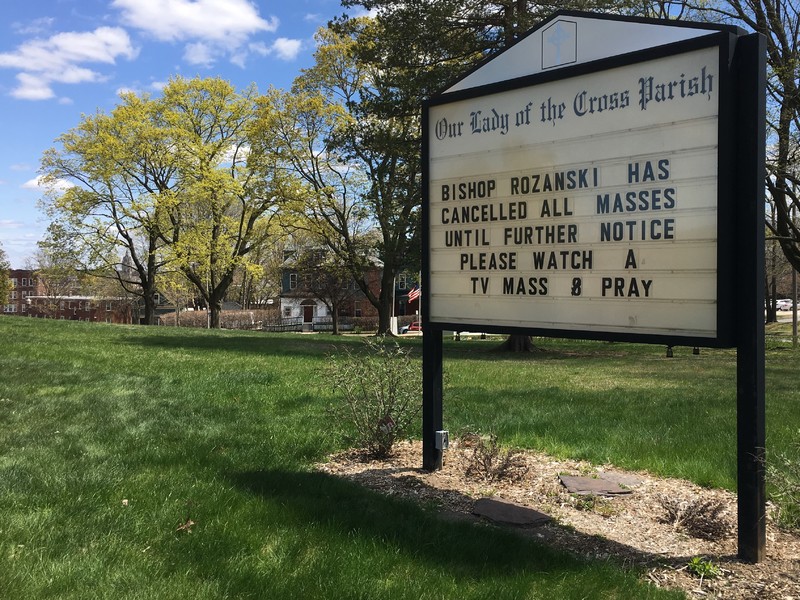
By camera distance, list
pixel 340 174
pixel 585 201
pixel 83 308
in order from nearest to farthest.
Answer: pixel 585 201 → pixel 340 174 → pixel 83 308

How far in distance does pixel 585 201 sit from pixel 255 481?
3.05m

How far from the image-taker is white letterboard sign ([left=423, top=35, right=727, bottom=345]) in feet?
12.3

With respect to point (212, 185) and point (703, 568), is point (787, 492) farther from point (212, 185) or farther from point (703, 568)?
point (212, 185)

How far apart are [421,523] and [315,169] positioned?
31808 mm

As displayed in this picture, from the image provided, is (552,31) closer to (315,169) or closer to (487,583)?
(487,583)

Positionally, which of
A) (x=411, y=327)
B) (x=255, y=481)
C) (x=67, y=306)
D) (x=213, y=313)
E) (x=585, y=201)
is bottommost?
(x=411, y=327)

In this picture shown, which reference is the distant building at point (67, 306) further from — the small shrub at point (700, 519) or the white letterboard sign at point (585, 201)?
the small shrub at point (700, 519)

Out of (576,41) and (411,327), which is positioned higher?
(576,41)

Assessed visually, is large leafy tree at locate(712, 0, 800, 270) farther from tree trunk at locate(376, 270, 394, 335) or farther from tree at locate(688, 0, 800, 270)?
tree trunk at locate(376, 270, 394, 335)

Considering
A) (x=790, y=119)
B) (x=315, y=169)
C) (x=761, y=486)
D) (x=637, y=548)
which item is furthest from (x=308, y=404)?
(x=315, y=169)

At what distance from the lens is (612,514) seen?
446 cm

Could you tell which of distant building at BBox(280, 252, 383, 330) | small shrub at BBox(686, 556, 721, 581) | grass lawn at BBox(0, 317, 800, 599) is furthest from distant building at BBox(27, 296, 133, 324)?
small shrub at BBox(686, 556, 721, 581)

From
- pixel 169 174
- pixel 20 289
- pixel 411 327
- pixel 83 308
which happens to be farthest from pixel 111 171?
pixel 20 289

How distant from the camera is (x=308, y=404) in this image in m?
8.16
